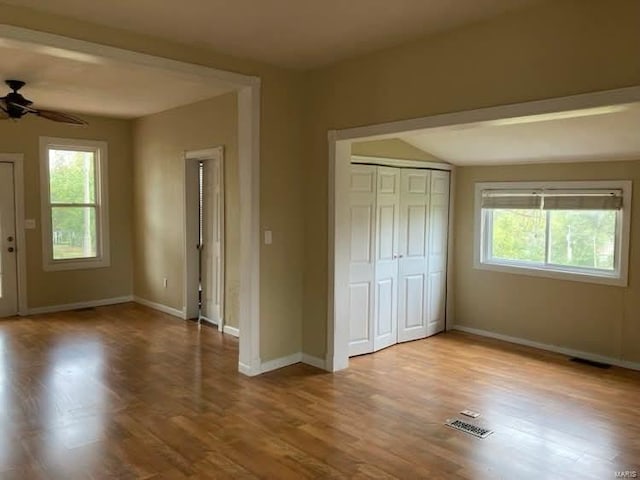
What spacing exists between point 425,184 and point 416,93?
1.97 m

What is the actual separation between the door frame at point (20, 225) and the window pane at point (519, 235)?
5892mm

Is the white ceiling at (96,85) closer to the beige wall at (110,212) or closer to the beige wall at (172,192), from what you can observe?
the beige wall at (172,192)

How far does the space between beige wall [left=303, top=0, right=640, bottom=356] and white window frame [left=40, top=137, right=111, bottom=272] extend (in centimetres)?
393

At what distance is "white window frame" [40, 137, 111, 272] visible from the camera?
22.2 feet

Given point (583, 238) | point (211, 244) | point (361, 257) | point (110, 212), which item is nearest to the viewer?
point (361, 257)

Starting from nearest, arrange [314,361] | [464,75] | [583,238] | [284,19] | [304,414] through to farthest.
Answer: [284,19] < [464,75] < [304,414] < [314,361] < [583,238]

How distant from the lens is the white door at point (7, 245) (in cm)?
650

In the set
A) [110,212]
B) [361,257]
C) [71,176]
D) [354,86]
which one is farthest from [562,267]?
[71,176]

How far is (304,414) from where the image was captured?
368cm

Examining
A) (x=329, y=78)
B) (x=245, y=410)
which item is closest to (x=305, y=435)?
(x=245, y=410)

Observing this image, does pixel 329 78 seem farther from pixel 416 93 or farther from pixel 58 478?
pixel 58 478

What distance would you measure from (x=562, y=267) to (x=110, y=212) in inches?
235

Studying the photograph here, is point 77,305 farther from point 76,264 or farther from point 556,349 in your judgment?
point 556,349

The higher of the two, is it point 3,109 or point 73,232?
point 3,109
